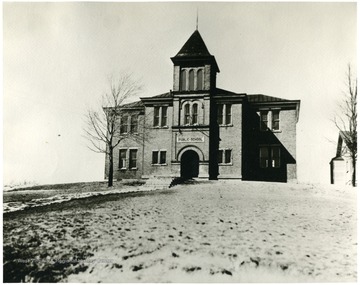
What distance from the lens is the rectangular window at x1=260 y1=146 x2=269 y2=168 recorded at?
2881cm

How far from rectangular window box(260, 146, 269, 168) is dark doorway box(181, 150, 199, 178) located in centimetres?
516

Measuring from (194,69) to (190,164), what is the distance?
6993 millimetres

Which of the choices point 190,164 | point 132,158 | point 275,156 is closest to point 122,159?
point 132,158

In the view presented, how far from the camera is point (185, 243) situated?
32.2 ft

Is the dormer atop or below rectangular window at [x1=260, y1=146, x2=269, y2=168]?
atop

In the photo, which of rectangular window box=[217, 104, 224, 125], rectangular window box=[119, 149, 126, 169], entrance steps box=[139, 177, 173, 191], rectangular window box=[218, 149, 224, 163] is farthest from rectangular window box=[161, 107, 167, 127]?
entrance steps box=[139, 177, 173, 191]

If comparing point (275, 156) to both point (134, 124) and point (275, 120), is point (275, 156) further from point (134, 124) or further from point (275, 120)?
point (134, 124)

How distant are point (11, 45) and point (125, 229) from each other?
24.3 feet

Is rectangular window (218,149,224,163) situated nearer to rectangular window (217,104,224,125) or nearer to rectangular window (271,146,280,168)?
rectangular window (217,104,224,125)

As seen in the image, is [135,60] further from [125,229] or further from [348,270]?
[348,270]

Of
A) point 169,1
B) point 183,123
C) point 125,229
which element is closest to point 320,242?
point 125,229

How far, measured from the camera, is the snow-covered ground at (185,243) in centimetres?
862

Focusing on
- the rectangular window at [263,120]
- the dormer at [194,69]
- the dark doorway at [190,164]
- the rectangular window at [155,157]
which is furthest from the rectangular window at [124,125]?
the rectangular window at [263,120]

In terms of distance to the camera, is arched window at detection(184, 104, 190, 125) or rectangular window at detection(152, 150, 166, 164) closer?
arched window at detection(184, 104, 190, 125)
